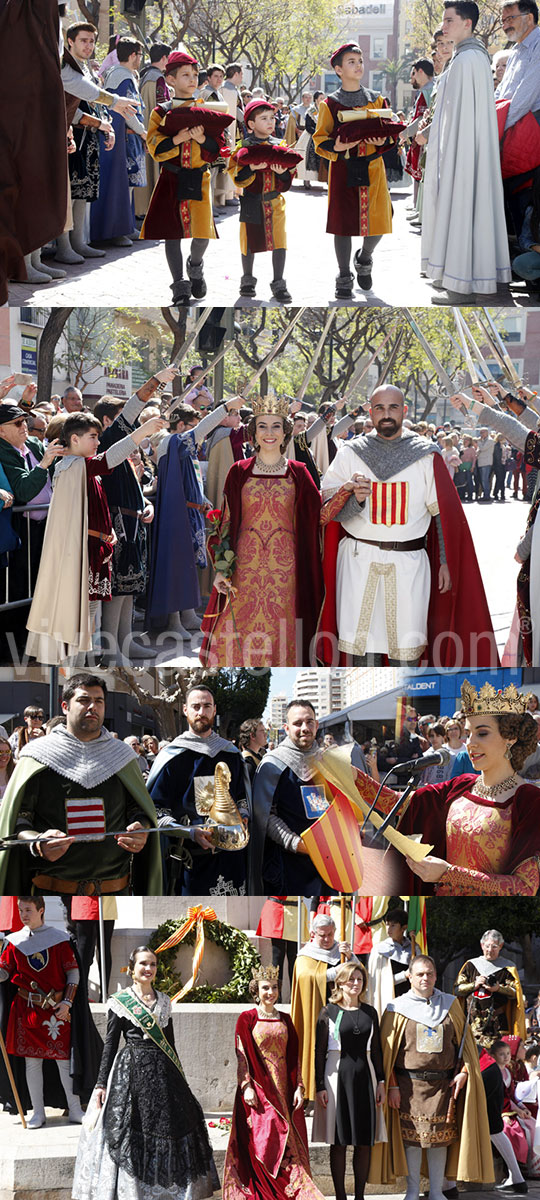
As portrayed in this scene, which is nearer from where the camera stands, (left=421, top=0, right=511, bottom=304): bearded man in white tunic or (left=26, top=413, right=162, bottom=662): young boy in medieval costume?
(left=26, top=413, right=162, bottom=662): young boy in medieval costume

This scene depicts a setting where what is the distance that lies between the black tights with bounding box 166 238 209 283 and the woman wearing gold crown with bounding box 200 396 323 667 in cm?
107

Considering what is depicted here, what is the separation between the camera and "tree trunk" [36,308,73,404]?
716cm

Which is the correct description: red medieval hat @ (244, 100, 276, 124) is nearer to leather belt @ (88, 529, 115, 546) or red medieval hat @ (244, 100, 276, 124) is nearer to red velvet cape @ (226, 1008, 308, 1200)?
leather belt @ (88, 529, 115, 546)

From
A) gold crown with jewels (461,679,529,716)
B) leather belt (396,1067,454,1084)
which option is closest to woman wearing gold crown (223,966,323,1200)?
leather belt (396,1067,454,1084)

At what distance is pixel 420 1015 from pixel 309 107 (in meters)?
4.63

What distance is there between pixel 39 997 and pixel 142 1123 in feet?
2.40

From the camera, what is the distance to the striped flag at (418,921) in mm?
6773

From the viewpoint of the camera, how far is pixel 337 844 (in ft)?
21.6

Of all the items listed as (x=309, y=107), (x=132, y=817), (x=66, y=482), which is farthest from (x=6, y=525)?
(x=309, y=107)

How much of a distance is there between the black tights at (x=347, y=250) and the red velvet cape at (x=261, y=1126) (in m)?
3.81

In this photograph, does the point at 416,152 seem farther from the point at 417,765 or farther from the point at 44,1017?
the point at 44,1017

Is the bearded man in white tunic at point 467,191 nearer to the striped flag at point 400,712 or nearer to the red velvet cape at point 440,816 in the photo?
the striped flag at point 400,712

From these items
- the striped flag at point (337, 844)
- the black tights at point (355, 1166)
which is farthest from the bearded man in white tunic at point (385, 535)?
the black tights at point (355, 1166)

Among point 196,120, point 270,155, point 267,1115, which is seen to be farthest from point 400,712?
point 196,120
